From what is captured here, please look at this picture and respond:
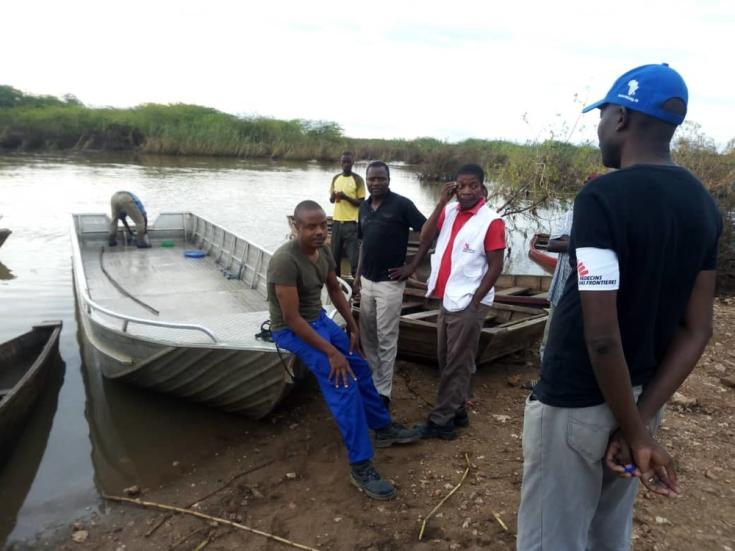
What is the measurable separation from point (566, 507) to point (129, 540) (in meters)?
2.72

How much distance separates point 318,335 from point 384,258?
1010 millimetres

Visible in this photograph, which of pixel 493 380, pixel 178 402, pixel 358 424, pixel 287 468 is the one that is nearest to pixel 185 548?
pixel 287 468

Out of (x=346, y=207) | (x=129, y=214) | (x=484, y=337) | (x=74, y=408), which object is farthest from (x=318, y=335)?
(x=129, y=214)

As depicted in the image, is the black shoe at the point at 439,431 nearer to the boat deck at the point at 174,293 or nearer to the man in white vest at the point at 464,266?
the man in white vest at the point at 464,266

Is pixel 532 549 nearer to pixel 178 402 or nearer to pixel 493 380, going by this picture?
pixel 493 380

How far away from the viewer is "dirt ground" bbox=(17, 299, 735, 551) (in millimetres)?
2973

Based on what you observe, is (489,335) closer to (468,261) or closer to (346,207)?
(468,261)

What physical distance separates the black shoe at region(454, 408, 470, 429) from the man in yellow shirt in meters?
3.78

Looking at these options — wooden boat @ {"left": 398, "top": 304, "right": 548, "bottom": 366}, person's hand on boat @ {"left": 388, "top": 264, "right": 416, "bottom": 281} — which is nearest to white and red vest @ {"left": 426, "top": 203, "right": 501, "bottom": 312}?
person's hand on boat @ {"left": 388, "top": 264, "right": 416, "bottom": 281}

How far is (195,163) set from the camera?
29.7 metres

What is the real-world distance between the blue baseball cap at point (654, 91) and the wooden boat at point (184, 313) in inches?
114

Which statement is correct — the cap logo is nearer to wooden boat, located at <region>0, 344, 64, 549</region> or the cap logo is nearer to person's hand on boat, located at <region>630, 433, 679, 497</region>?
person's hand on boat, located at <region>630, 433, 679, 497</region>

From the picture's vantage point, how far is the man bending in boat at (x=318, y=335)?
3.15 m

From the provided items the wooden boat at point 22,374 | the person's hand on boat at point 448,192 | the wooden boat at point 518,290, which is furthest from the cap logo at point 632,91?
the wooden boat at point 518,290
